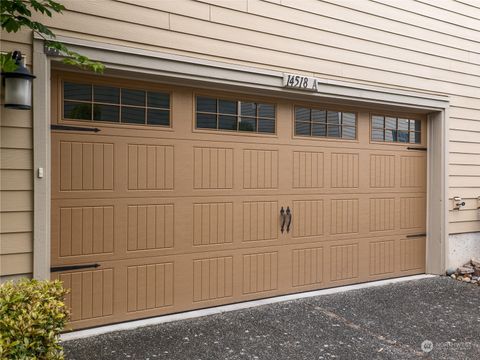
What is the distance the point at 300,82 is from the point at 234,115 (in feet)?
2.67

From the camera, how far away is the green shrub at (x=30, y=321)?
2136 mm

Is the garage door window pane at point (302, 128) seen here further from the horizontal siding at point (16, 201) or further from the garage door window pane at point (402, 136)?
the horizontal siding at point (16, 201)

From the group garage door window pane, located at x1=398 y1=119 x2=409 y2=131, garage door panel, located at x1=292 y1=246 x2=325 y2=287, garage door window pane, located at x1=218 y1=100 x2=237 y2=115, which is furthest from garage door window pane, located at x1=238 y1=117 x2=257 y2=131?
garage door window pane, located at x1=398 y1=119 x2=409 y2=131

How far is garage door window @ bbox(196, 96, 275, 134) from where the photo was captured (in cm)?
428

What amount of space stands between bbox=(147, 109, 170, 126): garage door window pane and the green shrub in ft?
6.26

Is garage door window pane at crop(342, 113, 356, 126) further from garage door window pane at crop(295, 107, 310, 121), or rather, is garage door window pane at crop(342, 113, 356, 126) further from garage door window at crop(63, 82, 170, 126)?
garage door window at crop(63, 82, 170, 126)

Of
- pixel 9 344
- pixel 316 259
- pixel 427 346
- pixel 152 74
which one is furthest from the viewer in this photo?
pixel 316 259

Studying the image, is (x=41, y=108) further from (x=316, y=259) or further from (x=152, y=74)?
(x=316, y=259)

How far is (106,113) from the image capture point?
3.79m

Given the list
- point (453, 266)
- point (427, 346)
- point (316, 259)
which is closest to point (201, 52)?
point (316, 259)

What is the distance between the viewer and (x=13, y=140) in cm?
328

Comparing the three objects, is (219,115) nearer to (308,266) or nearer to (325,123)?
(325,123)

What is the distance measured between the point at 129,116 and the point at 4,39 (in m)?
1.14

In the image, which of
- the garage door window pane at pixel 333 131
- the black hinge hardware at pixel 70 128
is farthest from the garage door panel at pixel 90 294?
the garage door window pane at pixel 333 131
